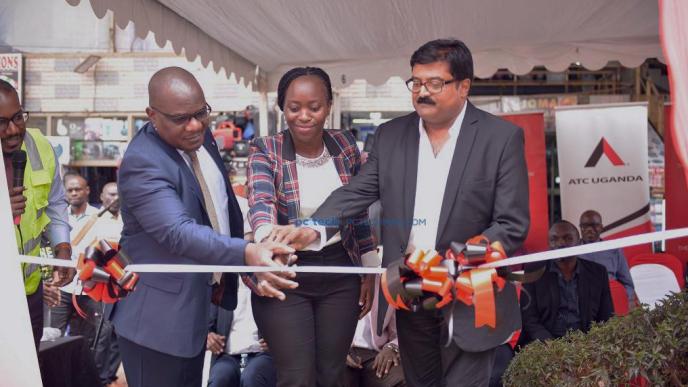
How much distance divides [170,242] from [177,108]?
1.81 feet

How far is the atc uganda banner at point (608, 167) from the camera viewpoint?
27.0ft

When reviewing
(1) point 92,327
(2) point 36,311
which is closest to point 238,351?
(2) point 36,311

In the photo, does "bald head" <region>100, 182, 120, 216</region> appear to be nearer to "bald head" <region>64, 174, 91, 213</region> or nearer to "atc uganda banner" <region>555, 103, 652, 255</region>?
"bald head" <region>64, 174, 91, 213</region>

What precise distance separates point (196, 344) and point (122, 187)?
71 cm

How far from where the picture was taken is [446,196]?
319 cm

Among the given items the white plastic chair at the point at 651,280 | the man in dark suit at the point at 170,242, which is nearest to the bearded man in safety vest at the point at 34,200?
the man in dark suit at the point at 170,242

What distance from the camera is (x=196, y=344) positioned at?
3434 millimetres

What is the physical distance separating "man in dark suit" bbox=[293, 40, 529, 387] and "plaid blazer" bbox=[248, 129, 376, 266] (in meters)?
0.24

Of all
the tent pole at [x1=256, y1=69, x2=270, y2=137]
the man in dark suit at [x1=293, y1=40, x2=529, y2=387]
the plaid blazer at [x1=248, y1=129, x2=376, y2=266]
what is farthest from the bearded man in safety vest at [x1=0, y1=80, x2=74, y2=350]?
the tent pole at [x1=256, y1=69, x2=270, y2=137]

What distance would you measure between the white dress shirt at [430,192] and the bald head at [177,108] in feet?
3.06

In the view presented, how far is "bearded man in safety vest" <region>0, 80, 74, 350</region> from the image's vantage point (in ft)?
11.8

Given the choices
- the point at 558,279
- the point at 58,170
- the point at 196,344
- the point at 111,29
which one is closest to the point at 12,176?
the point at 58,170

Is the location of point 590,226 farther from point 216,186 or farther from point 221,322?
point 216,186

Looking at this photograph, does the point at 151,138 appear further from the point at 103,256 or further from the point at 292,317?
the point at 292,317
